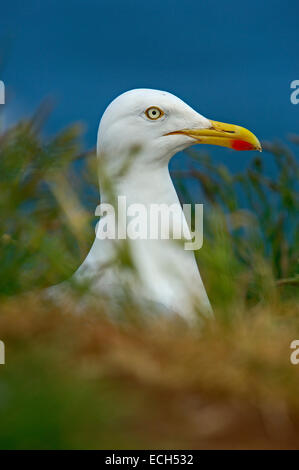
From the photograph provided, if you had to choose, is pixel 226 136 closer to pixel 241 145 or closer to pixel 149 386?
pixel 241 145

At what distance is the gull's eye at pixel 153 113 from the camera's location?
258 centimetres

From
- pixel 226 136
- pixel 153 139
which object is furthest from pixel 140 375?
pixel 226 136

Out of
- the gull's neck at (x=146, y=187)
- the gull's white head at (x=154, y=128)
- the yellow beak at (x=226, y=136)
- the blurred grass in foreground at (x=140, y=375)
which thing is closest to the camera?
the blurred grass in foreground at (x=140, y=375)

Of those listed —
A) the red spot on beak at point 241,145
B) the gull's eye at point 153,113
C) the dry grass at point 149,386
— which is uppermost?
the gull's eye at point 153,113

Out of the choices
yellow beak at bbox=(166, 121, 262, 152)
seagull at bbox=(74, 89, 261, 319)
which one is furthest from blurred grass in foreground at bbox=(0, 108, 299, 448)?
Result: yellow beak at bbox=(166, 121, 262, 152)

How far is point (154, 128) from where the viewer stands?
2588 mm

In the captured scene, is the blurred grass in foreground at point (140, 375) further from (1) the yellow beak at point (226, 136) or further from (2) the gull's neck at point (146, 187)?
(1) the yellow beak at point (226, 136)

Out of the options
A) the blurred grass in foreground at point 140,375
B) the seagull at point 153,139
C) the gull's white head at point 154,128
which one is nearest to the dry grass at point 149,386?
the blurred grass in foreground at point 140,375

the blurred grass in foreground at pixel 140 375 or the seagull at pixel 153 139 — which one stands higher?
the seagull at pixel 153 139

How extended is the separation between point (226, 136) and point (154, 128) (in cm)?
30

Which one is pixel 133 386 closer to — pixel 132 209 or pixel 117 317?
pixel 117 317

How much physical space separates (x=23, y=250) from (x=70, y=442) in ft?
2.00

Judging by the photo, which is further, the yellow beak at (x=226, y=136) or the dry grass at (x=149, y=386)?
the yellow beak at (x=226, y=136)
